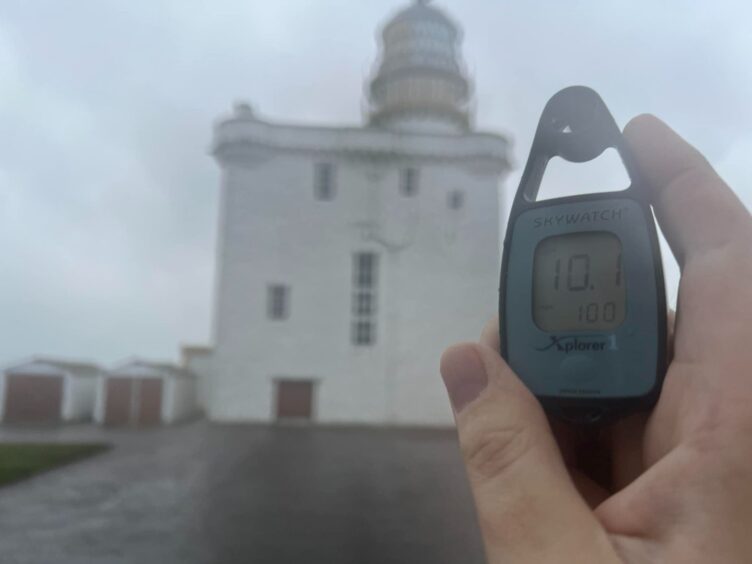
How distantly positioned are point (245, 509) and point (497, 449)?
271 inches

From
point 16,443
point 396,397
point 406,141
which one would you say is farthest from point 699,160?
point 406,141

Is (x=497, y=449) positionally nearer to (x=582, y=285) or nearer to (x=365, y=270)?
(x=582, y=285)

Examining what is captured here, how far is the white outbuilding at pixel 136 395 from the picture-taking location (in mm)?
19594

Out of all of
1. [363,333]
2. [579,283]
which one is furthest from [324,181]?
[579,283]

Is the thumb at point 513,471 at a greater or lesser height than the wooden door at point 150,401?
greater

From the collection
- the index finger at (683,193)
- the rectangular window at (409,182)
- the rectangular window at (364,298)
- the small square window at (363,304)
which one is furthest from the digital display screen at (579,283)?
the rectangular window at (409,182)

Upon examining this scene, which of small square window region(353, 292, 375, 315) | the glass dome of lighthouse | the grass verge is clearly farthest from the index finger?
the glass dome of lighthouse

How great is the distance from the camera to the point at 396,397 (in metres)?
19.9

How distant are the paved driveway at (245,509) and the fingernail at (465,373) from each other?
4.61 meters

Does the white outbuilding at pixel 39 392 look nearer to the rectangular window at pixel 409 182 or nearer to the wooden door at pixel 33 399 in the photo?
the wooden door at pixel 33 399

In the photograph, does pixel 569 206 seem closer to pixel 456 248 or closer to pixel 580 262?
pixel 580 262

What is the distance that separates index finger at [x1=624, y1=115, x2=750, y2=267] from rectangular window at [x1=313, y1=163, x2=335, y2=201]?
64.7 ft

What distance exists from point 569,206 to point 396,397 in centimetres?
1877

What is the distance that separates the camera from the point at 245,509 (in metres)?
7.39
